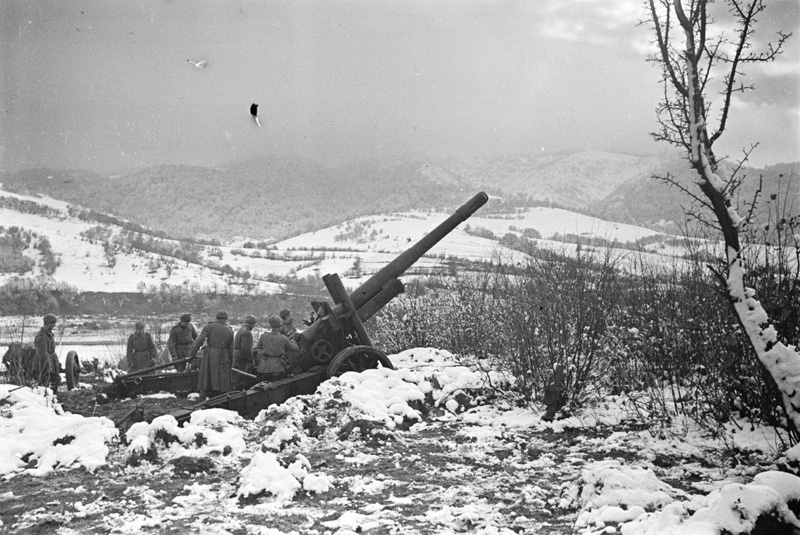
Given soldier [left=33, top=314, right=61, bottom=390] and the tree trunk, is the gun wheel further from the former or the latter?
the tree trunk

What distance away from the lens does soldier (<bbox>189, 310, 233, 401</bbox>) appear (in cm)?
959

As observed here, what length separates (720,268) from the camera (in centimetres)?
651

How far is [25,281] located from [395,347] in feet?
165

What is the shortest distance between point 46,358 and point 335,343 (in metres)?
4.73

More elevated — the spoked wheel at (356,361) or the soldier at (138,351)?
the spoked wheel at (356,361)

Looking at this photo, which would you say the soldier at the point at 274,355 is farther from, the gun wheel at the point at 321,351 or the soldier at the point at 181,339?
the soldier at the point at 181,339

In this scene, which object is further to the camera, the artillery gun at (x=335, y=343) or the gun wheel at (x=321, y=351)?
the gun wheel at (x=321, y=351)

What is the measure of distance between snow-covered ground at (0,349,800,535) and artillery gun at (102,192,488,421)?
25.1 inches

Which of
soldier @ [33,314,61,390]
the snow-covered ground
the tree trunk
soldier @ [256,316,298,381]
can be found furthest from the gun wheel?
the tree trunk

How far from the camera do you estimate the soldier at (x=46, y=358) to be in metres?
10.0

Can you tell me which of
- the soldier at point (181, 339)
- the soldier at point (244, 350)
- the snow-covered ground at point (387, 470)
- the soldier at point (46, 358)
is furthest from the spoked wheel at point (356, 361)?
the soldier at point (46, 358)

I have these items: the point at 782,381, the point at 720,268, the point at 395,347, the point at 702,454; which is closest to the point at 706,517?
the point at 782,381

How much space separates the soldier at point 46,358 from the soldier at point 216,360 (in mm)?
2596

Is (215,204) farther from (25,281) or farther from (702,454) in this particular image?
(702,454)
